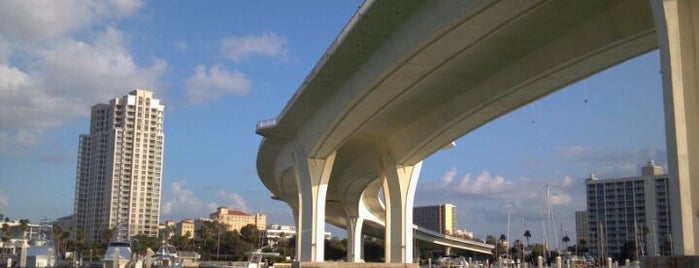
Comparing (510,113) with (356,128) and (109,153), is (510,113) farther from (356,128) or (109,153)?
(109,153)

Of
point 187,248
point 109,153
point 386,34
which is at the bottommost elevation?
point 187,248

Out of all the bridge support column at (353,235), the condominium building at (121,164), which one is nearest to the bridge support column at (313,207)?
the bridge support column at (353,235)

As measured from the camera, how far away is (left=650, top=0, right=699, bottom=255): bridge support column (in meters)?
14.1

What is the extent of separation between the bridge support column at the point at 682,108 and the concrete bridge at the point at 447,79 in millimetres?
22

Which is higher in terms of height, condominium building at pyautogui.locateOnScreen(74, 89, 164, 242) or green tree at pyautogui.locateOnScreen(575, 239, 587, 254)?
condominium building at pyautogui.locateOnScreen(74, 89, 164, 242)

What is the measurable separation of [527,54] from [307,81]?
12731 millimetres

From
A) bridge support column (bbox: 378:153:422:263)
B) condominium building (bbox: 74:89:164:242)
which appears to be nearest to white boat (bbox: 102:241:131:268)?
bridge support column (bbox: 378:153:422:263)

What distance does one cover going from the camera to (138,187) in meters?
136

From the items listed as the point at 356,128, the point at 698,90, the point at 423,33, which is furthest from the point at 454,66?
the point at 698,90

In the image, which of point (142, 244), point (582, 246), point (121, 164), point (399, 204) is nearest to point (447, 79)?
point (399, 204)

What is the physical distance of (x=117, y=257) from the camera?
4319cm

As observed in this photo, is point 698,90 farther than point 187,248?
No

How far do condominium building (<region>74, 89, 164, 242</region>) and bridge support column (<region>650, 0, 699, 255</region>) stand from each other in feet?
398

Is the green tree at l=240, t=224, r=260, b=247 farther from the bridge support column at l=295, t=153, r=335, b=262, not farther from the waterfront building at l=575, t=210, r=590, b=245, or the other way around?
the bridge support column at l=295, t=153, r=335, b=262
